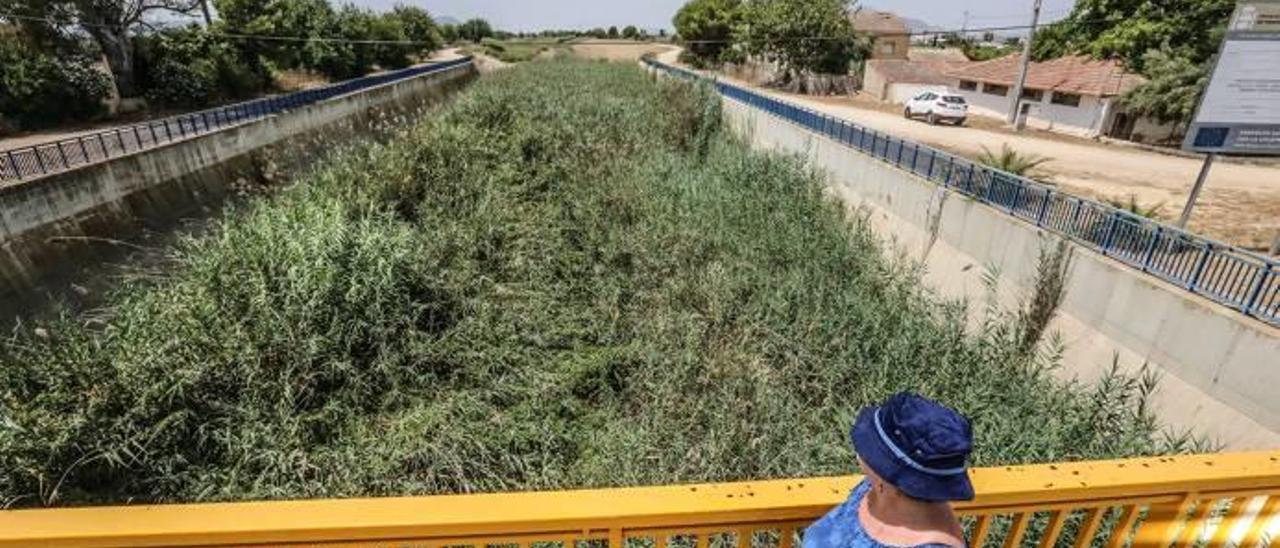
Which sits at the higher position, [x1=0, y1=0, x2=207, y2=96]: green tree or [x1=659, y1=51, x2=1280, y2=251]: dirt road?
[x1=0, y1=0, x2=207, y2=96]: green tree

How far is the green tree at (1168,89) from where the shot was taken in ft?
62.2

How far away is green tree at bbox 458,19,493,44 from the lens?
92.2 metres

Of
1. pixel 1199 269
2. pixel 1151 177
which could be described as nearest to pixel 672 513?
pixel 1199 269

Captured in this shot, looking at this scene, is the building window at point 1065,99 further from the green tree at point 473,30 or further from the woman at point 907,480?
the green tree at point 473,30

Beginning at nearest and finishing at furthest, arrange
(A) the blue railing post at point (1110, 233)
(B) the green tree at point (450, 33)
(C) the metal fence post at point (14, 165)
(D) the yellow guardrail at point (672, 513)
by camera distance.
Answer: (D) the yellow guardrail at point (672, 513) → (A) the blue railing post at point (1110, 233) → (C) the metal fence post at point (14, 165) → (B) the green tree at point (450, 33)

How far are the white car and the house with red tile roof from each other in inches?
187

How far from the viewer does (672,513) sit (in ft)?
4.70

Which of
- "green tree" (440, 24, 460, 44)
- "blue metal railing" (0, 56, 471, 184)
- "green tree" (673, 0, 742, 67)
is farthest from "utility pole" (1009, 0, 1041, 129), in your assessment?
"green tree" (440, 24, 460, 44)

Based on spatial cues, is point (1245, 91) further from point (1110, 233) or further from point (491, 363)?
point (491, 363)

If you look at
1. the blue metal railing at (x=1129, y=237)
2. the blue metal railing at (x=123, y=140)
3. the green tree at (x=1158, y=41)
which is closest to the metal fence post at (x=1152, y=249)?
the blue metal railing at (x=1129, y=237)

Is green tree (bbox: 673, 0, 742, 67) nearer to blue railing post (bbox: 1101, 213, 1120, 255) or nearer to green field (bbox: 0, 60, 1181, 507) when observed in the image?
green field (bbox: 0, 60, 1181, 507)

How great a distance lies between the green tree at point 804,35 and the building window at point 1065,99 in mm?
14060

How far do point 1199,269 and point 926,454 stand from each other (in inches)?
258

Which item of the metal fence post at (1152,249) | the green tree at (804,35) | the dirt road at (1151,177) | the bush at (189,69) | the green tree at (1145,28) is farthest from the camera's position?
the green tree at (804,35)
